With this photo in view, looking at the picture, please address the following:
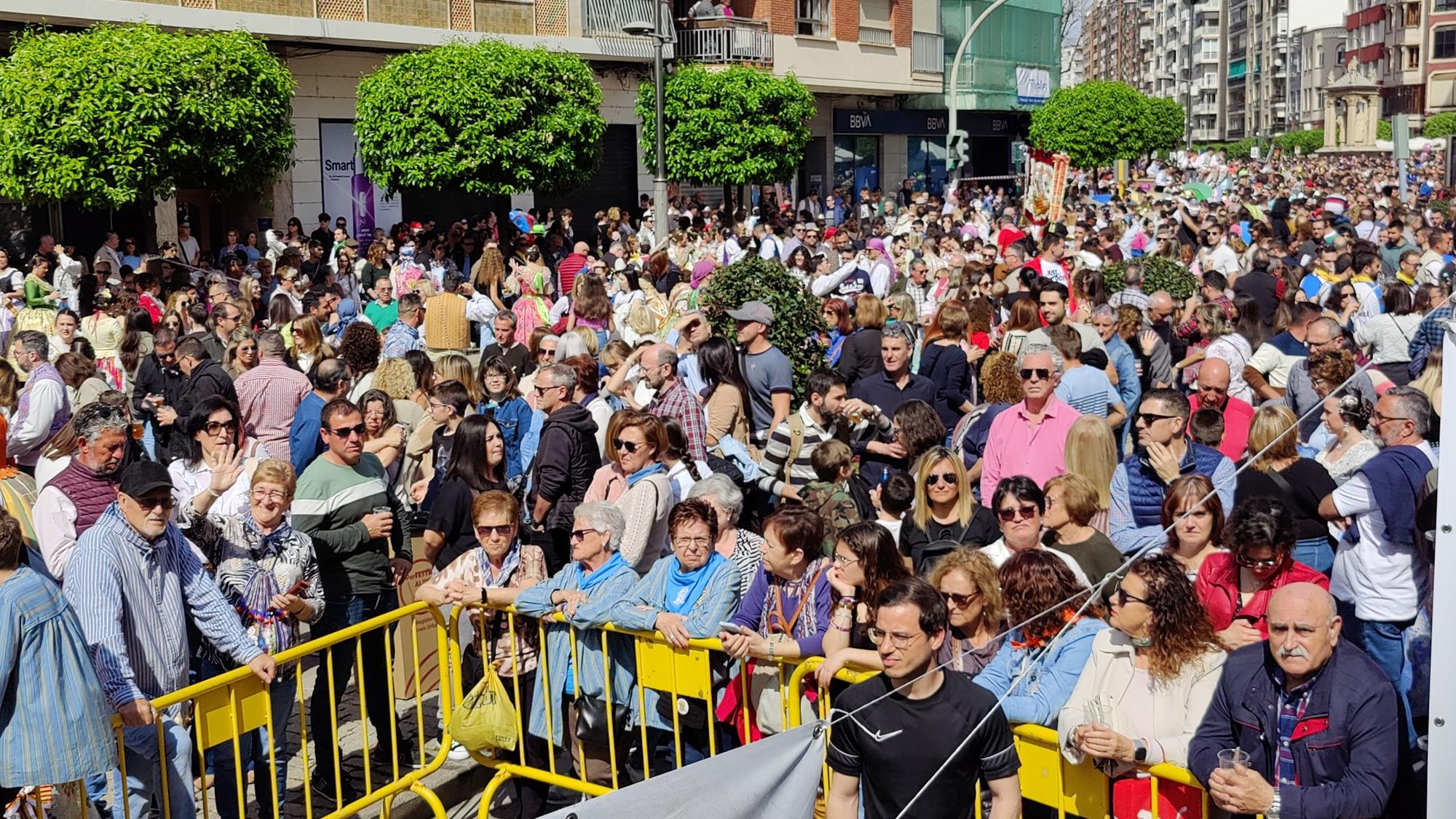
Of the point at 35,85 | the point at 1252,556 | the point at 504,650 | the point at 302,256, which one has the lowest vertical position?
the point at 504,650

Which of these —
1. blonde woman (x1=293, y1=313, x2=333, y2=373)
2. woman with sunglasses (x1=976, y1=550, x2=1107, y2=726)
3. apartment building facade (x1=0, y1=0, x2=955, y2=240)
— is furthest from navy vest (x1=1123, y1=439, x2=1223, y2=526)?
apartment building facade (x1=0, y1=0, x2=955, y2=240)

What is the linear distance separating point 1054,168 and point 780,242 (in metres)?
4.17

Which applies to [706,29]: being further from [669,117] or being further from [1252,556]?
[1252,556]

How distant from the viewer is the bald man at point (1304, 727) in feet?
13.5

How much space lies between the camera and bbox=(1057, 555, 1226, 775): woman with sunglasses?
4520 millimetres

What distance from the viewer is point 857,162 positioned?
132ft

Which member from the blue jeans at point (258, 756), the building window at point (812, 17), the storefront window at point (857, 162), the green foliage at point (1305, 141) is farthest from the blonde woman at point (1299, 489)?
the green foliage at point (1305, 141)

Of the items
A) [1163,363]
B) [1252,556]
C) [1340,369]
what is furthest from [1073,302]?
[1252,556]

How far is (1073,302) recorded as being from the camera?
39.2ft

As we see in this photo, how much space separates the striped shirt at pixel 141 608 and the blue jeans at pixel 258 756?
0.80 feet

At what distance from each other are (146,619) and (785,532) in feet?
7.41

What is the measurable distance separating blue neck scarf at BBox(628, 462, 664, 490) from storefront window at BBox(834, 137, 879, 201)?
107 ft

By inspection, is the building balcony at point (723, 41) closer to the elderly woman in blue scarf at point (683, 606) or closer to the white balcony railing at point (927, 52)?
the white balcony railing at point (927, 52)

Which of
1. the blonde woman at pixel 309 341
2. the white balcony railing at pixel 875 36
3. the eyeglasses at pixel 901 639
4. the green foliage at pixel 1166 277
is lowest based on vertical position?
the eyeglasses at pixel 901 639
